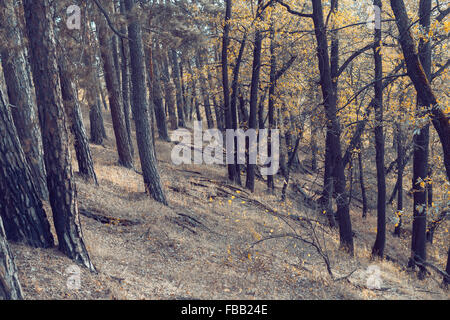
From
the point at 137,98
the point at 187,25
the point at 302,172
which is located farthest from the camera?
the point at 302,172

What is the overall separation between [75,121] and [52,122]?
5.02m

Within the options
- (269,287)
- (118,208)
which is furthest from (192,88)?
(269,287)

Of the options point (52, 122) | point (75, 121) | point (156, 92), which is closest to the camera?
point (52, 122)

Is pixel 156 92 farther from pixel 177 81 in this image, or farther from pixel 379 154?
pixel 379 154

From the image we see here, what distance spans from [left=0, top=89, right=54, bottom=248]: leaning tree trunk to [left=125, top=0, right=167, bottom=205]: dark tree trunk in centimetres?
508

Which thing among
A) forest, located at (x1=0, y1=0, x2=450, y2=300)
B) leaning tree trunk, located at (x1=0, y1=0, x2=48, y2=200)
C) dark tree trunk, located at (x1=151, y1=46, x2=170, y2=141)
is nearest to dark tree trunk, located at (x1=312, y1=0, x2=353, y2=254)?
forest, located at (x1=0, y1=0, x2=450, y2=300)

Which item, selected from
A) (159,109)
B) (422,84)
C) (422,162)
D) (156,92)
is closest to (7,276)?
(422,84)

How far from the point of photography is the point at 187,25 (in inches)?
539

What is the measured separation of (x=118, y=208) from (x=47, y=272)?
175 inches

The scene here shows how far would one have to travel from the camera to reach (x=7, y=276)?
453 cm

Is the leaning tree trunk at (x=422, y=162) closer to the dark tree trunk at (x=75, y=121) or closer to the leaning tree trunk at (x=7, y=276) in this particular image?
the leaning tree trunk at (x=7, y=276)
